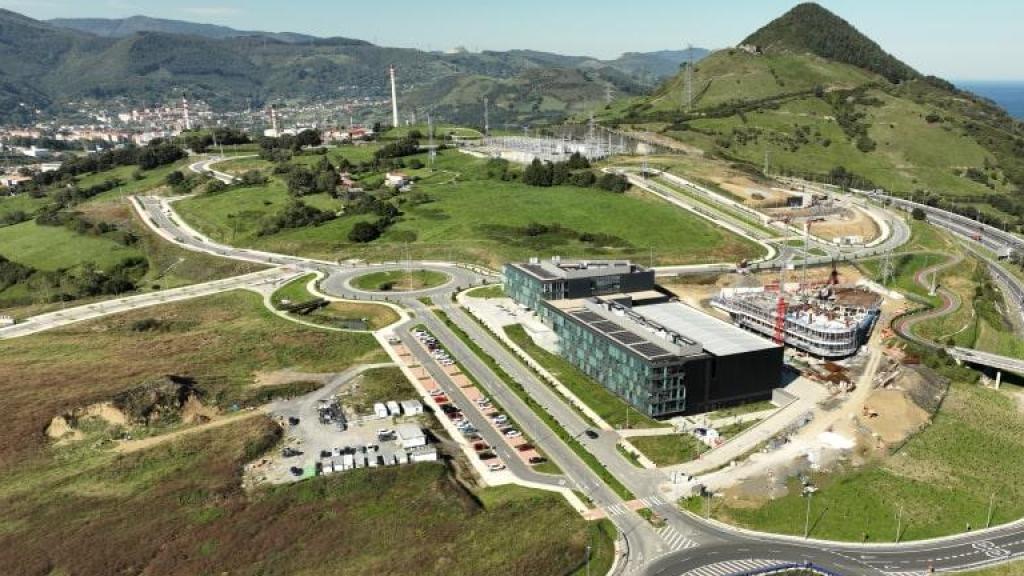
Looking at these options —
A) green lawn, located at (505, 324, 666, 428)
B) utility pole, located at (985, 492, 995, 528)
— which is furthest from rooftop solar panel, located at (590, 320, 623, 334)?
utility pole, located at (985, 492, 995, 528)

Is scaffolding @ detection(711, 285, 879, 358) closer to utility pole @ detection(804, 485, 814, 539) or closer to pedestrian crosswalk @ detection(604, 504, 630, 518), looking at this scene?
utility pole @ detection(804, 485, 814, 539)

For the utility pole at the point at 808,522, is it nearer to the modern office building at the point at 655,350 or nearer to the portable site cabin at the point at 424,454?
the modern office building at the point at 655,350

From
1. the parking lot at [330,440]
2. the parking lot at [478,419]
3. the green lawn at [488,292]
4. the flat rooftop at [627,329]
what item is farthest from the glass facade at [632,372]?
the green lawn at [488,292]

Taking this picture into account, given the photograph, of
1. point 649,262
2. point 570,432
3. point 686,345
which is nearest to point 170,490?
point 570,432

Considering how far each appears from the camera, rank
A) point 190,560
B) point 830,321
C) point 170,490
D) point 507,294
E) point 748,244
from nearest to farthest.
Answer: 1. point 190,560
2. point 170,490
3. point 830,321
4. point 507,294
5. point 748,244

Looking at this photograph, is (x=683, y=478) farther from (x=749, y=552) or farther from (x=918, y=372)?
(x=918, y=372)

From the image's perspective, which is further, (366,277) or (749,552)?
(366,277)
